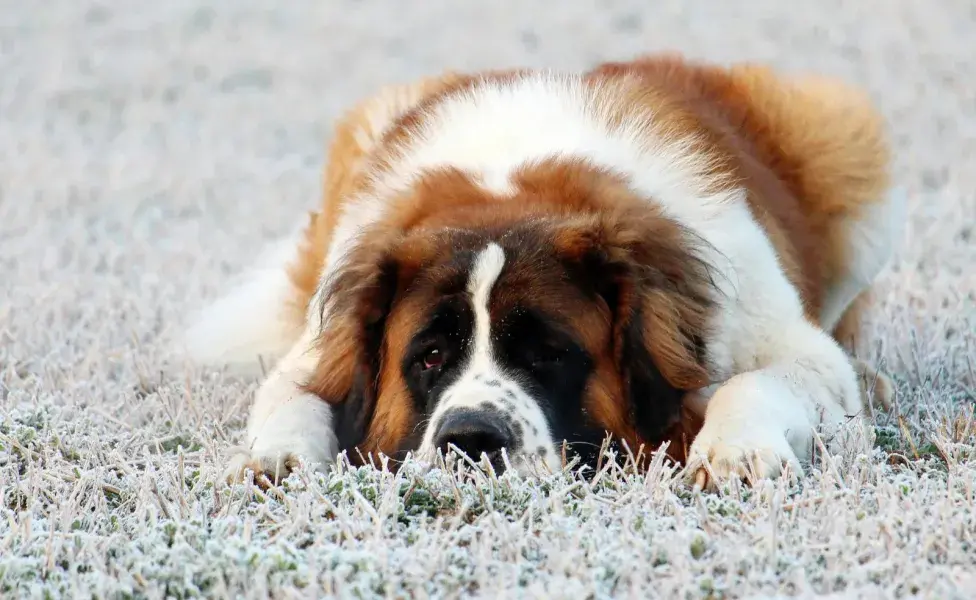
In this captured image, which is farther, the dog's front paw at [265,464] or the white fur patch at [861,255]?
the white fur patch at [861,255]

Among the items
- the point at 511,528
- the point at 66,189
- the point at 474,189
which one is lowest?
the point at 66,189

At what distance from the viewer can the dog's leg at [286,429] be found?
3.00 m

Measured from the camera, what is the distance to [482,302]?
9.63 ft

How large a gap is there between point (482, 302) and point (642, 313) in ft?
1.25

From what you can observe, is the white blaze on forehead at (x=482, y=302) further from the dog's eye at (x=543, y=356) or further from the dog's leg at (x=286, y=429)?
the dog's leg at (x=286, y=429)

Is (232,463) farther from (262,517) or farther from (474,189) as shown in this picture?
(474,189)

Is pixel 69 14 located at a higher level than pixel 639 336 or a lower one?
lower

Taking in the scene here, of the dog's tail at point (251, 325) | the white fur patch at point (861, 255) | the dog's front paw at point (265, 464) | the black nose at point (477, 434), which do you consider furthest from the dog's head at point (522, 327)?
the white fur patch at point (861, 255)

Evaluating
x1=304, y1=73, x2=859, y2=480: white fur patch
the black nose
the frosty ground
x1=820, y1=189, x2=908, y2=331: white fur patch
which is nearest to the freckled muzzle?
the black nose

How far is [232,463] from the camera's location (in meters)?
2.96

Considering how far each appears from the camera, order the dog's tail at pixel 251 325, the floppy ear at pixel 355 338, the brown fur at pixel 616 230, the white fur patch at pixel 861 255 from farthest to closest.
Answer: the white fur patch at pixel 861 255 < the dog's tail at pixel 251 325 < the floppy ear at pixel 355 338 < the brown fur at pixel 616 230

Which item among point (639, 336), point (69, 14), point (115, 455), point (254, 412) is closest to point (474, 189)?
point (639, 336)

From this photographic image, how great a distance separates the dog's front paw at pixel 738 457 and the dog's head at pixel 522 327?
0.21m

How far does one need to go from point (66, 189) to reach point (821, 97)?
459 centimetres
